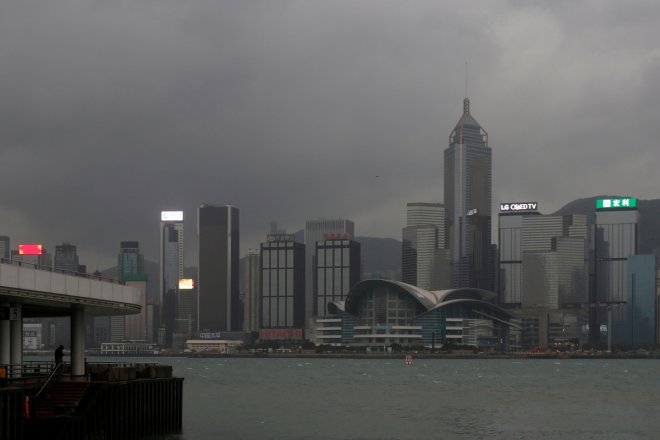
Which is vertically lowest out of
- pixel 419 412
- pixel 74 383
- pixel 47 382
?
pixel 419 412

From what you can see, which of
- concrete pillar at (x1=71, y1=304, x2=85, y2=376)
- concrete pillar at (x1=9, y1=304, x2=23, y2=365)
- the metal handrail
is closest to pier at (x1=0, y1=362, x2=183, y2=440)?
the metal handrail

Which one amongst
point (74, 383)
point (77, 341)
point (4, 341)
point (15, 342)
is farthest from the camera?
point (77, 341)

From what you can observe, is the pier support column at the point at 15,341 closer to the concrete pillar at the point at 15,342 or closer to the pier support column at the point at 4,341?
the concrete pillar at the point at 15,342

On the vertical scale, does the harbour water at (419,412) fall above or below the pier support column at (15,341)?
below

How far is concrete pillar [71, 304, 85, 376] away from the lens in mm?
59781

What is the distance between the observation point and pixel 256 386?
152 m

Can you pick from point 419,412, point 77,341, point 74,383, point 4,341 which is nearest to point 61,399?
point 74,383

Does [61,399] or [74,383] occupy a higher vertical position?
[74,383]

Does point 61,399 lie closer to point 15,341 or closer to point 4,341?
point 4,341

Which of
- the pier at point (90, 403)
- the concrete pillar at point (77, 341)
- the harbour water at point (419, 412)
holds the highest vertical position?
the concrete pillar at point (77, 341)

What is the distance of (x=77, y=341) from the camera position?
60500 mm

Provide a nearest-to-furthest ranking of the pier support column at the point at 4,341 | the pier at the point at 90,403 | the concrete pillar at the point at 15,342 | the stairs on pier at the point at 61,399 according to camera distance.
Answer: the pier at the point at 90,403
the stairs on pier at the point at 61,399
the pier support column at the point at 4,341
the concrete pillar at the point at 15,342

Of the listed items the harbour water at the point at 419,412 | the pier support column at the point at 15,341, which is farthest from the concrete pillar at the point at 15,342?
the harbour water at the point at 419,412

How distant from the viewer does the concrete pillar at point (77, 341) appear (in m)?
59.8
